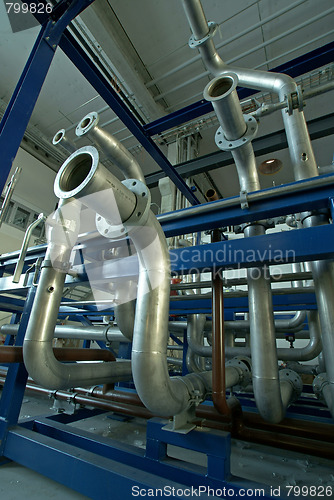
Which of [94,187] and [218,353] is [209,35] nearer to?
[94,187]

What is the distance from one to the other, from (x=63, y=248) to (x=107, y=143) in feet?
1.00

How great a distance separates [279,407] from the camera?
0.74 metres

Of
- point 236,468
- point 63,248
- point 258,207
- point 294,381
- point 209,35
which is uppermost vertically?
point 209,35

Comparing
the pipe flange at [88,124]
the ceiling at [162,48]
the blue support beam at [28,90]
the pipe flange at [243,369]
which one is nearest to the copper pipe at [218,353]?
the pipe flange at [243,369]

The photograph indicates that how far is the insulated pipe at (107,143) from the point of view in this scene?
653mm

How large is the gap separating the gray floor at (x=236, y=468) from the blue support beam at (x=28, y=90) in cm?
86

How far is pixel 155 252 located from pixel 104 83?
96 centimetres

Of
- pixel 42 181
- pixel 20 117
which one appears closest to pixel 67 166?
A: pixel 20 117

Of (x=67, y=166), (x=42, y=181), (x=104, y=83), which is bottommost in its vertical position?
(x=67, y=166)

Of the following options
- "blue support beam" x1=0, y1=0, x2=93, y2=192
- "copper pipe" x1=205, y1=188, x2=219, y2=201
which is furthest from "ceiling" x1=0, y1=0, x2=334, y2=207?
"copper pipe" x1=205, y1=188, x2=219, y2=201

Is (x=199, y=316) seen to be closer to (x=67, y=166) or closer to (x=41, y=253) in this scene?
(x=41, y=253)

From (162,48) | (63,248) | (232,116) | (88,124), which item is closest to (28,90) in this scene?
(88,124)

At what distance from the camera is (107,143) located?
67cm

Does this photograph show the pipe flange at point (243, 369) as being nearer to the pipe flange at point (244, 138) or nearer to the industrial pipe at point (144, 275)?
the industrial pipe at point (144, 275)
